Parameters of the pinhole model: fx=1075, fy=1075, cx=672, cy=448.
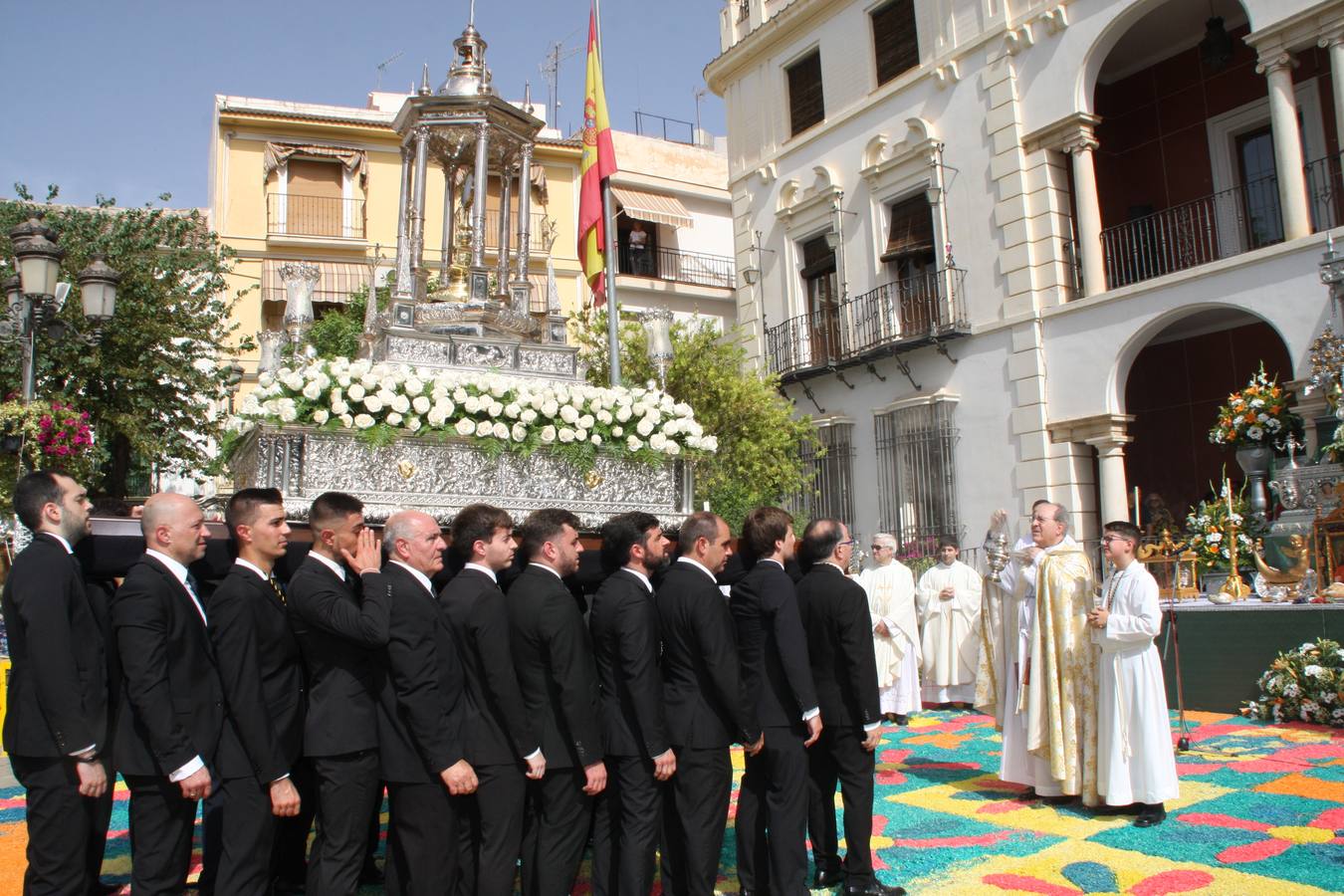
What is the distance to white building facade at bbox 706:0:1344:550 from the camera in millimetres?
14219

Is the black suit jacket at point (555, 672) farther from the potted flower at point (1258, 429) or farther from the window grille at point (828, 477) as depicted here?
the window grille at point (828, 477)

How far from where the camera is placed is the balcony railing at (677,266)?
1025 inches

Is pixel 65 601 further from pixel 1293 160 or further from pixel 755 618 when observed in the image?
pixel 1293 160

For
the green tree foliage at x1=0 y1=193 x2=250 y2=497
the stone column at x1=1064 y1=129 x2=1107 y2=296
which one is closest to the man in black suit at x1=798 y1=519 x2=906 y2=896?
the stone column at x1=1064 y1=129 x2=1107 y2=296

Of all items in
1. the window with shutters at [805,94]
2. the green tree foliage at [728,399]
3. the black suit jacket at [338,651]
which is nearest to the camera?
the black suit jacket at [338,651]

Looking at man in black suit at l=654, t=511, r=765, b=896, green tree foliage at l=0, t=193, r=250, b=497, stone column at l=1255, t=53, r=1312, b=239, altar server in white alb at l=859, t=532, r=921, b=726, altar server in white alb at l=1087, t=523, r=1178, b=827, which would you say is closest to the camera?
man in black suit at l=654, t=511, r=765, b=896

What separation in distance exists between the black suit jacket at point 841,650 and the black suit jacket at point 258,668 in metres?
2.35

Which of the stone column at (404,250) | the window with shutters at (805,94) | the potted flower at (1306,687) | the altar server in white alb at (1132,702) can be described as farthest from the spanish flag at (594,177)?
the window with shutters at (805,94)

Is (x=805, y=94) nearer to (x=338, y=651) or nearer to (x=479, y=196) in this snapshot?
(x=479, y=196)

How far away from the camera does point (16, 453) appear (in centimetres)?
953

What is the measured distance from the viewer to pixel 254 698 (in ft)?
13.0

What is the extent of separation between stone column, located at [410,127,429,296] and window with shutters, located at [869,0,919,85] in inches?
Answer: 481

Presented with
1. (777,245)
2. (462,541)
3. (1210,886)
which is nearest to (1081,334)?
(777,245)

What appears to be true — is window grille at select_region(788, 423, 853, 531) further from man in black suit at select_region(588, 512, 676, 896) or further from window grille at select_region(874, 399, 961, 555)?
man in black suit at select_region(588, 512, 676, 896)
